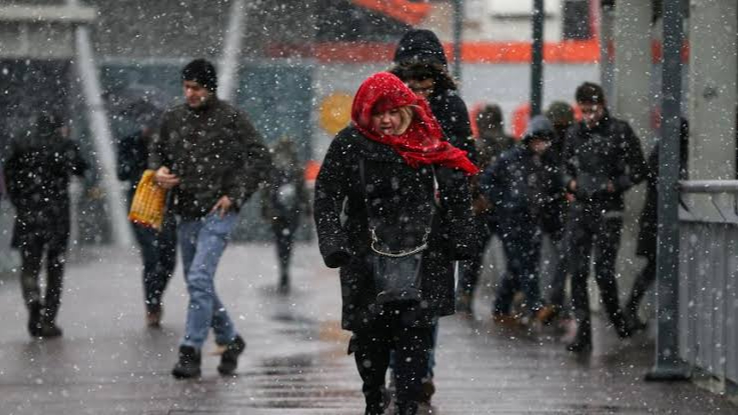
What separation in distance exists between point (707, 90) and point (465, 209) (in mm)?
3793

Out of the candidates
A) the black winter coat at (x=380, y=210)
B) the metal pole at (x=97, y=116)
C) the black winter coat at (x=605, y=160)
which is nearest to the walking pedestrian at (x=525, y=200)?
the black winter coat at (x=605, y=160)

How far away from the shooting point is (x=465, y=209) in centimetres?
772

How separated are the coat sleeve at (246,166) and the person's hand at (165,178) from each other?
324 millimetres

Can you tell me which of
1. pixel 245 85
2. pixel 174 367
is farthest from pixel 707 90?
pixel 245 85

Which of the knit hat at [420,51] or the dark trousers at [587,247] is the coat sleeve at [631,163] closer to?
the dark trousers at [587,247]

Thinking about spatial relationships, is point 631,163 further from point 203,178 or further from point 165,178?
point 165,178

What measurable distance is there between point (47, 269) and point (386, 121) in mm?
5899

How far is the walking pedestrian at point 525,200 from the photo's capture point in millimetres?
14141

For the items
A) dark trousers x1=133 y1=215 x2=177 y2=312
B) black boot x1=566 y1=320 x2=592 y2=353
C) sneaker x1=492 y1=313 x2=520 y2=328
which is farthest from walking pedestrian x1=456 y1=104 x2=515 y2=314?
black boot x1=566 y1=320 x2=592 y2=353

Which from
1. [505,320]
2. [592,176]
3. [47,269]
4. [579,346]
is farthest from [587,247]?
[47,269]

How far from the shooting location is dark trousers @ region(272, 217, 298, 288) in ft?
59.7

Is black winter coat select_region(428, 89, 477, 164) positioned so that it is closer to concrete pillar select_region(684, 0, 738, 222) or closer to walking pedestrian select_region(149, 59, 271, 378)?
walking pedestrian select_region(149, 59, 271, 378)

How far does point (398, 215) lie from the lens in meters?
7.66

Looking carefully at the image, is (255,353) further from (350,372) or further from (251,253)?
(251,253)
